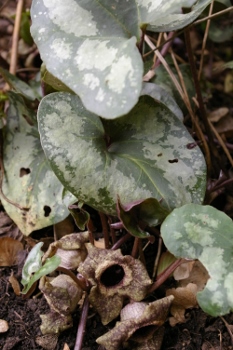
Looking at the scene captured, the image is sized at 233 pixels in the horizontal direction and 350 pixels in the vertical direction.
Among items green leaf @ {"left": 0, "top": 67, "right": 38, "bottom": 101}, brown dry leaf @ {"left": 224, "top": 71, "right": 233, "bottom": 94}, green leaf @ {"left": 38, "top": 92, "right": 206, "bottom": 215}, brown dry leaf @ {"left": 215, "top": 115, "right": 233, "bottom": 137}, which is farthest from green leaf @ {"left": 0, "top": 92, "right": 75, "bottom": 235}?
brown dry leaf @ {"left": 224, "top": 71, "right": 233, "bottom": 94}

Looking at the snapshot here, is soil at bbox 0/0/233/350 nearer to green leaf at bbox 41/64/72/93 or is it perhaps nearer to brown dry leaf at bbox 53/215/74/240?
brown dry leaf at bbox 53/215/74/240

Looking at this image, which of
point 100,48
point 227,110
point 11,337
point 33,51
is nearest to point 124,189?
point 100,48

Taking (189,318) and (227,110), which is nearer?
(189,318)

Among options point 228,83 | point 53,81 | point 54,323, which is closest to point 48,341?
point 54,323

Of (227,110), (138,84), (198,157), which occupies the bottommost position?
(227,110)

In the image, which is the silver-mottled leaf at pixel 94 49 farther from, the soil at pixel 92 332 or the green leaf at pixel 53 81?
the soil at pixel 92 332

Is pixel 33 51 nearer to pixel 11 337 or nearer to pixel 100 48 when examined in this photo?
pixel 100 48

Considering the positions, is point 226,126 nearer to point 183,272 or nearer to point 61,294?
point 183,272
